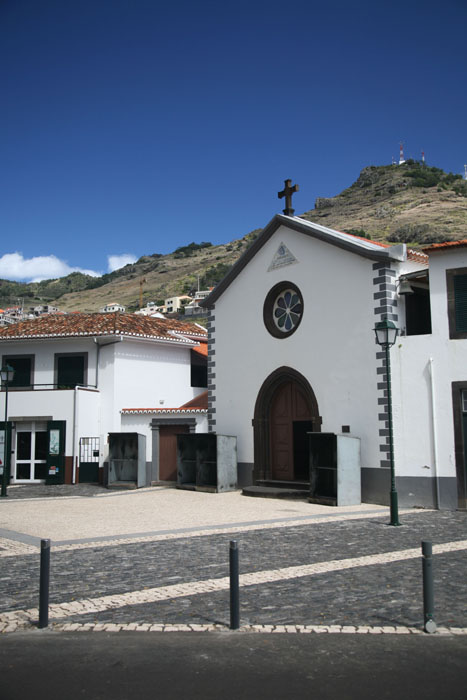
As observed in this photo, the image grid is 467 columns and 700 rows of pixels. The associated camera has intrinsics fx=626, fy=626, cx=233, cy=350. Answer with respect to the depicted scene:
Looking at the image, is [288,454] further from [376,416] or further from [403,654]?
[403,654]

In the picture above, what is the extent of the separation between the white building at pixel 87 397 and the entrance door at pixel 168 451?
0.04 m

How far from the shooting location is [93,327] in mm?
25562

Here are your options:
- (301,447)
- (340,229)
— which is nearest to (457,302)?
(301,447)

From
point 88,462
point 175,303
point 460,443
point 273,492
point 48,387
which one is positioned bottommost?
point 273,492

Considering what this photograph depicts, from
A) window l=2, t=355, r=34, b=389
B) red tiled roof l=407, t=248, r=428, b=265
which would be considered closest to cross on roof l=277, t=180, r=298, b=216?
red tiled roof l=407, t=248, r=428, b=265

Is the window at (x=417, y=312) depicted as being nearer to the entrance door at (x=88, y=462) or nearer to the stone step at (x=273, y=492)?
the stone step at (x=273, y=492)

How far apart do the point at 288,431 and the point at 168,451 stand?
20.5ft

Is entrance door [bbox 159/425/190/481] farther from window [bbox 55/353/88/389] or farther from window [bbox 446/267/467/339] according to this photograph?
window [bbox 446/267/467/339]

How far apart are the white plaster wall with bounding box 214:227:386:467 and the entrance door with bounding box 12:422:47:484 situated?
7.72 meters

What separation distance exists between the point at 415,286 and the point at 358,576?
1049 centimetres

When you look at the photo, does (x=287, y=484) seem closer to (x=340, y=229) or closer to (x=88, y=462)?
(x=88, y=462)

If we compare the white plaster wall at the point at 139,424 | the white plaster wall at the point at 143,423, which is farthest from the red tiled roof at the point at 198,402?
the white plaster wall at the point at 139,424

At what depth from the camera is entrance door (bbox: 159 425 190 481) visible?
23906mm

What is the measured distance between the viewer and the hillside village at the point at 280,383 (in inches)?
600
